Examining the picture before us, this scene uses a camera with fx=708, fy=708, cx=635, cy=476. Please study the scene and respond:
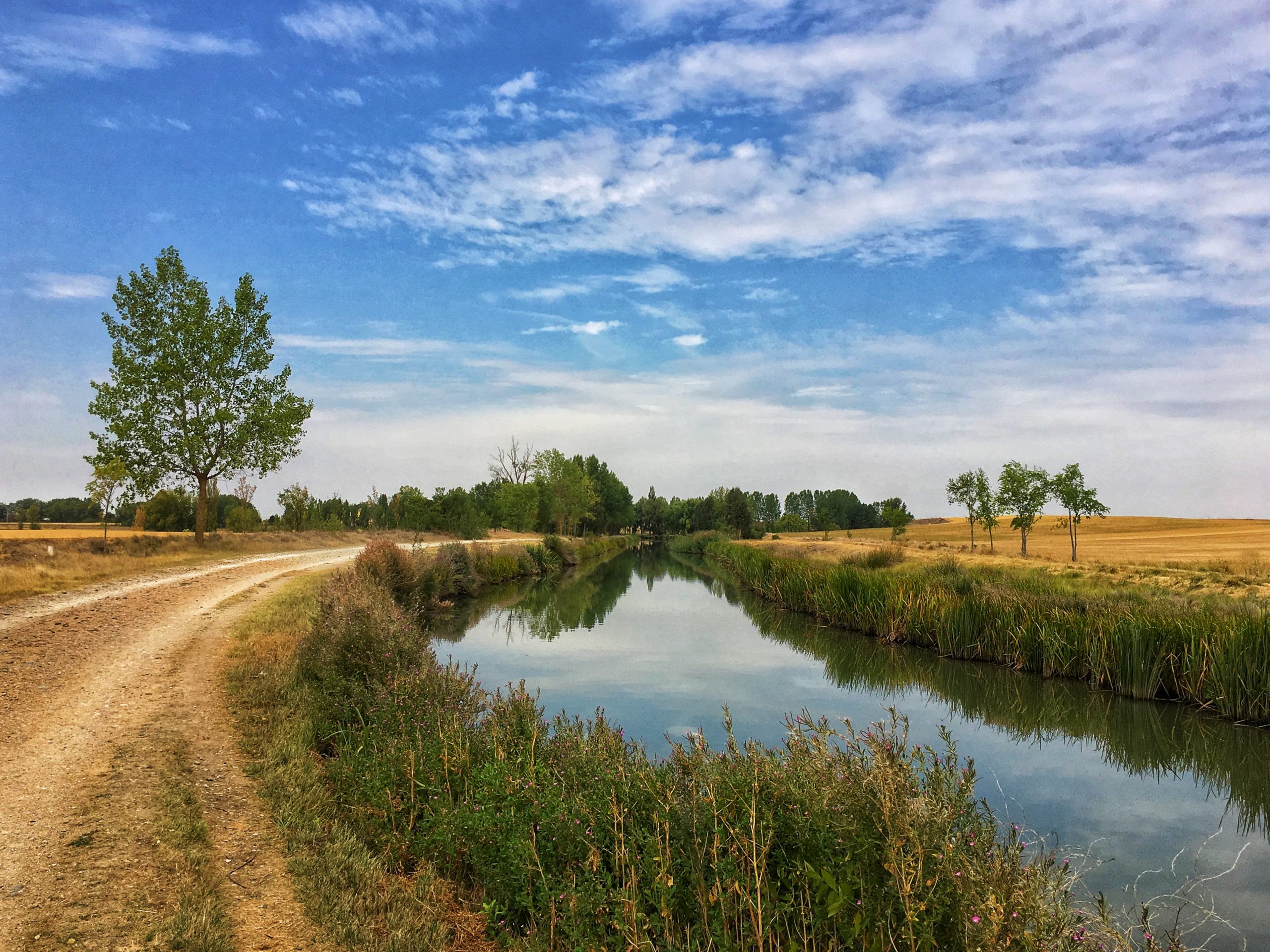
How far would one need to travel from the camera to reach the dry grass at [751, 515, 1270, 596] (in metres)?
24.2

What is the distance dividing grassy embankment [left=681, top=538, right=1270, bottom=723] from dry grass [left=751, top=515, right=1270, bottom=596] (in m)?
4.37

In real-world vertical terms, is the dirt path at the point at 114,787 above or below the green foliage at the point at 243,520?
below

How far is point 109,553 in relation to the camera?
24.9 metres

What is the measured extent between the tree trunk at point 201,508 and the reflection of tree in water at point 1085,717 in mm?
23980

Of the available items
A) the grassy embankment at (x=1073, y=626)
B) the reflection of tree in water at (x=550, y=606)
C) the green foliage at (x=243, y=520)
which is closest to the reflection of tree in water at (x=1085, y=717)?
the grassy embankment at (x=1073, y=626)

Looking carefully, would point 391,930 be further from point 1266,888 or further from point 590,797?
point 1266,888

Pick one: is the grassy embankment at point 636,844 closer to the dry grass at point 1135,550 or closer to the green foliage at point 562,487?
the dry grass at point 1135,550

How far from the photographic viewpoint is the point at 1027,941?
3.05 meters

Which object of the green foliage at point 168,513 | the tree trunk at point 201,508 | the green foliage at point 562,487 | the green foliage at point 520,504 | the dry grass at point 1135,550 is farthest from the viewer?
the green foliage at point 562,487

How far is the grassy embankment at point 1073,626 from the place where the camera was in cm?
1145

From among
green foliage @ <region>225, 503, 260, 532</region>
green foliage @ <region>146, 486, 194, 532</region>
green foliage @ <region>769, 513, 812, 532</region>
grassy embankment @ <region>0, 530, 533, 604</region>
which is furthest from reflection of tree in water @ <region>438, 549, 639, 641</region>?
green foliage @ <region>769, 513, 812, 532</region>

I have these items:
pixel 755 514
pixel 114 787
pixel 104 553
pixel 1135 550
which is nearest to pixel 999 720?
pixel 114 787

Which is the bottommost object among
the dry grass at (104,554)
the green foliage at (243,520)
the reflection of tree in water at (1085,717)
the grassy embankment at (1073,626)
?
the reflection of tree in water at (1085,717)

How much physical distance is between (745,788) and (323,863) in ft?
9.82
